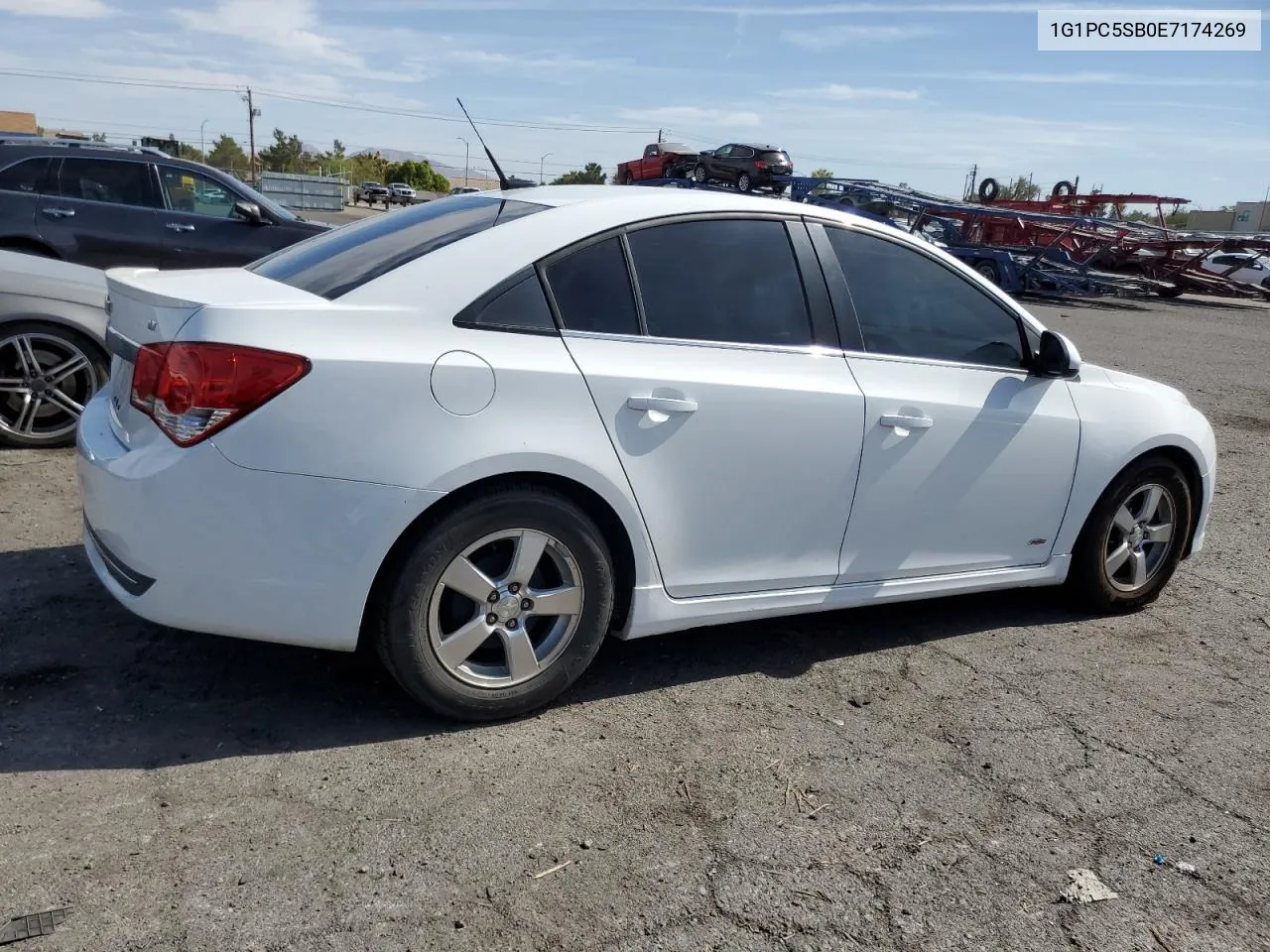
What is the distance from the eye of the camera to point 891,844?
2979 mm

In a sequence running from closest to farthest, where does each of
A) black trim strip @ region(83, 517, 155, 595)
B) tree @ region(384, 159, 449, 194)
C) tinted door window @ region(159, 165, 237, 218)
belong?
black trim strip @ region(83, 517, 155, 595)
tinted door window @ region(159, 165, 237, 218)
tree @ region(384, 159, 449, 194)

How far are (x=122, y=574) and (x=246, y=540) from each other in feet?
1.55

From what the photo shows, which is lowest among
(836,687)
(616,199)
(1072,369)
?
(836,687)

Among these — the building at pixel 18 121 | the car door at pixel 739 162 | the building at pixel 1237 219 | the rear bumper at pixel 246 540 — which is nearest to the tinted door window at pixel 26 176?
the rear bumper at pixel 246 540

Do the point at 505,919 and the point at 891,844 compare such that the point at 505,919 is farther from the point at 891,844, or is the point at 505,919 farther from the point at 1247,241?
the point at 1247,241

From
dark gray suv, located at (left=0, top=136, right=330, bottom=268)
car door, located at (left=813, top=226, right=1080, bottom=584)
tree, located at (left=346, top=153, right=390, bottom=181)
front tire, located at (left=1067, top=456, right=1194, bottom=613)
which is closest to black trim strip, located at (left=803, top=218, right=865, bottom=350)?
car door, located at (left=813, top=226, right=1080, bottom=584)

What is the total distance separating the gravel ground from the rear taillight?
38.0 inches

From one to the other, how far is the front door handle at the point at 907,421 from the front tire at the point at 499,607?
3.87 ft

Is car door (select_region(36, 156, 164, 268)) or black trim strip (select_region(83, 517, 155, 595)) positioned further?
car door (select_region(36, 156, 164, 268))

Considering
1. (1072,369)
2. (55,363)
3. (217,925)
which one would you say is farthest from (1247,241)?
(217,925)

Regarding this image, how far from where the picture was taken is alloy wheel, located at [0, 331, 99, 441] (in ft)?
19.1

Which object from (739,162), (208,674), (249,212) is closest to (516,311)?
(208,674)

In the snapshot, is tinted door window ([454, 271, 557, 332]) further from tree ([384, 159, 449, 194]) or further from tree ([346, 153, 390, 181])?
tree ([346, 153, 390, 181])

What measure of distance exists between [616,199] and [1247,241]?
2565cm
